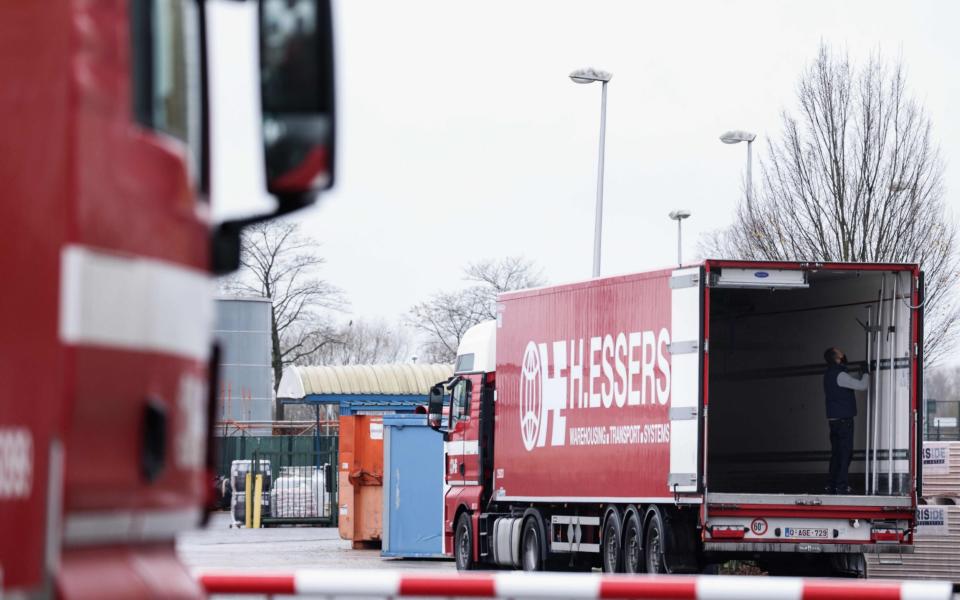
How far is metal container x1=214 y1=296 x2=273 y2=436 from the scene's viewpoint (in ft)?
196

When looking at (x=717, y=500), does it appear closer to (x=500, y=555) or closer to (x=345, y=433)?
(x=500, y=555)

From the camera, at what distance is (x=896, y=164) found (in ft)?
106

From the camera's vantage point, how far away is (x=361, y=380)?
160 ft

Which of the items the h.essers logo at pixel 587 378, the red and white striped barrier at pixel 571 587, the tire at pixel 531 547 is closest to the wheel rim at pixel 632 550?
the h.essers logo at pixel 587 378

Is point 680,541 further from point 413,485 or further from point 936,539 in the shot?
point 413,485

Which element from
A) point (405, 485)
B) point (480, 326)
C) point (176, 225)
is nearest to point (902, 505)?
point (480, 326)

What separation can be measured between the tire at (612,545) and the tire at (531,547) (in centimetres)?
166

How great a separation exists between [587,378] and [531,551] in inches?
112

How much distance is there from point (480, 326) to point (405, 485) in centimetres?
345

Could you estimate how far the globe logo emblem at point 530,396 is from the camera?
71.4 feet

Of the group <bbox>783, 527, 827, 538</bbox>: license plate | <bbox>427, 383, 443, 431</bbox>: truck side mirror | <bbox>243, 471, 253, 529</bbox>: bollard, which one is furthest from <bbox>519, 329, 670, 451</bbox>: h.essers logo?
<bbox>243, 471, 253, 529</bbox>: bollard

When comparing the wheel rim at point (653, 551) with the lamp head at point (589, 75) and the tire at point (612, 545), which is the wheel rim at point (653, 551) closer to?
the tire at point (612, 545)

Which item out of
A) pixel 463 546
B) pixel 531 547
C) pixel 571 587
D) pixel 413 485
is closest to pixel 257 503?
pixel 413 485

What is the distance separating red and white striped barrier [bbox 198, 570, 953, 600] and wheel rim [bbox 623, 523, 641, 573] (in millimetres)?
12020
